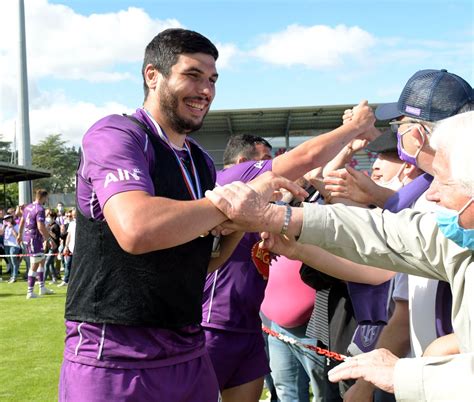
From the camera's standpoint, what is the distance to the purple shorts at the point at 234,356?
3393 mm

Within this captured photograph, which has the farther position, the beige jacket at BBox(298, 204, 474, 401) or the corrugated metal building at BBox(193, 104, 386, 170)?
the corrugated metal building at BBox(193, 104, 386, 170)

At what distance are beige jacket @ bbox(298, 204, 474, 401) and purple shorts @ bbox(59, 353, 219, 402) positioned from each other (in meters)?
0.74

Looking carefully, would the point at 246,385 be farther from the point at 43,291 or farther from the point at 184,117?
the point at 43,291

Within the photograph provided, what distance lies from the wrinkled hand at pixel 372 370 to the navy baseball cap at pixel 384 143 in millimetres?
1595

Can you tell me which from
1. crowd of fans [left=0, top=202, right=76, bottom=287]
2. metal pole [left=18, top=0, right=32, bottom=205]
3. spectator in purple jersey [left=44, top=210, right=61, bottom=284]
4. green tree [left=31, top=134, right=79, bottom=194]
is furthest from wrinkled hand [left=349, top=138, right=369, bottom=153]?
green tree [left=31, top=134, right=79, bottom=194]

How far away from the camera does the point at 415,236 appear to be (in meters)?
2.08

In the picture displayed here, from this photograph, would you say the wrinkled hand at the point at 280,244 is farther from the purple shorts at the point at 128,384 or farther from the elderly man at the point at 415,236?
the purple shorts at the point at 128,384

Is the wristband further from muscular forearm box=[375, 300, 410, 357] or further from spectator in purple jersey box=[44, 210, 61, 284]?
spectator in purple jersey box=[44, 210, 61, 284]

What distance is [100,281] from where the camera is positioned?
210cm

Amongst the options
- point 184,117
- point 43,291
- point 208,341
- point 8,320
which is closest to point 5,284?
point 43,291

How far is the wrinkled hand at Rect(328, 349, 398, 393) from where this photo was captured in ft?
5.93

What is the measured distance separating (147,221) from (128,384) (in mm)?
669

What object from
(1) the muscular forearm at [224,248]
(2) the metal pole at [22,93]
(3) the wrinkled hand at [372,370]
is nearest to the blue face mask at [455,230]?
(3) the wrinkled hand at [372,370]

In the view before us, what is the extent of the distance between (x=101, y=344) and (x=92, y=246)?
37cm
